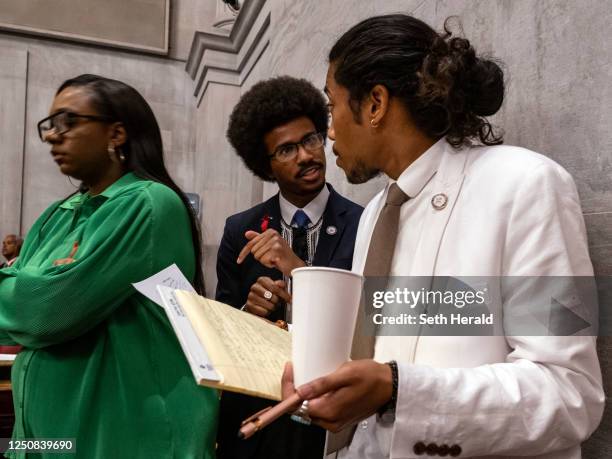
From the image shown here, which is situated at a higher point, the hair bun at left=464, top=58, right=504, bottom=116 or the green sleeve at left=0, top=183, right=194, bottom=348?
the hair bun at left=464, top=58, right=504, bottom=116

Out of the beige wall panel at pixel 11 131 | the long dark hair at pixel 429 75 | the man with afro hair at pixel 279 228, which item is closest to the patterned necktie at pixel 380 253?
the long dark hair at pixel 429 75

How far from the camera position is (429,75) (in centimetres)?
148

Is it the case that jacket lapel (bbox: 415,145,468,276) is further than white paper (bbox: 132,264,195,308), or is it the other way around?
white paper (bbox: 132,264,195,308)

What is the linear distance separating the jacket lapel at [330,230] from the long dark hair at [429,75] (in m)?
0.95

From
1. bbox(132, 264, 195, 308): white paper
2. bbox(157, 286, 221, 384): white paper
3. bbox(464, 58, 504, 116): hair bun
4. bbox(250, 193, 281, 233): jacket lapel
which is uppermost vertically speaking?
bbox(464, 58, 504, 116): hair bun

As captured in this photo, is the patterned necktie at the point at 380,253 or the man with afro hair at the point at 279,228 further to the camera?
the man with afro hair at the point at 279,228

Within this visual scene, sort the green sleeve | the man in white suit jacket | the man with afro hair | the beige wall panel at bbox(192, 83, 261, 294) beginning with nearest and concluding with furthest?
1. the man in white suit jacket
2. the green sleeve
3. the man with afro hair
4. the beige wall panel at bbox(192, 83, 261, 294)

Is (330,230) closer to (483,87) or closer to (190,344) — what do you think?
(483,87)

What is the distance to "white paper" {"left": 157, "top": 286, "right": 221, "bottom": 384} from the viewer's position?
873mm

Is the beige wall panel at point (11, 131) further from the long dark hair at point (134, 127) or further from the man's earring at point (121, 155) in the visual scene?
the man's earring at point (121, 155)

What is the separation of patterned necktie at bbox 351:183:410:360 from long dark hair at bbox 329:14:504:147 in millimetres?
213

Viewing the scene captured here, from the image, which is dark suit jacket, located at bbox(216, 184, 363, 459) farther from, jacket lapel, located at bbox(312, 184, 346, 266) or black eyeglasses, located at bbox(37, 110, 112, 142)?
black eyeglasses, located at bbox(37, 110, 112, 142)

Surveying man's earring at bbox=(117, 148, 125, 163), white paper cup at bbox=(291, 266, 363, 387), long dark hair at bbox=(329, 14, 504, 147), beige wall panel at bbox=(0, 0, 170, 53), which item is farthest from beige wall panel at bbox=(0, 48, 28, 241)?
white paper cup at bbox=(291, 266, 363, 387)

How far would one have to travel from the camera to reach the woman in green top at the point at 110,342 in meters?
1.84
